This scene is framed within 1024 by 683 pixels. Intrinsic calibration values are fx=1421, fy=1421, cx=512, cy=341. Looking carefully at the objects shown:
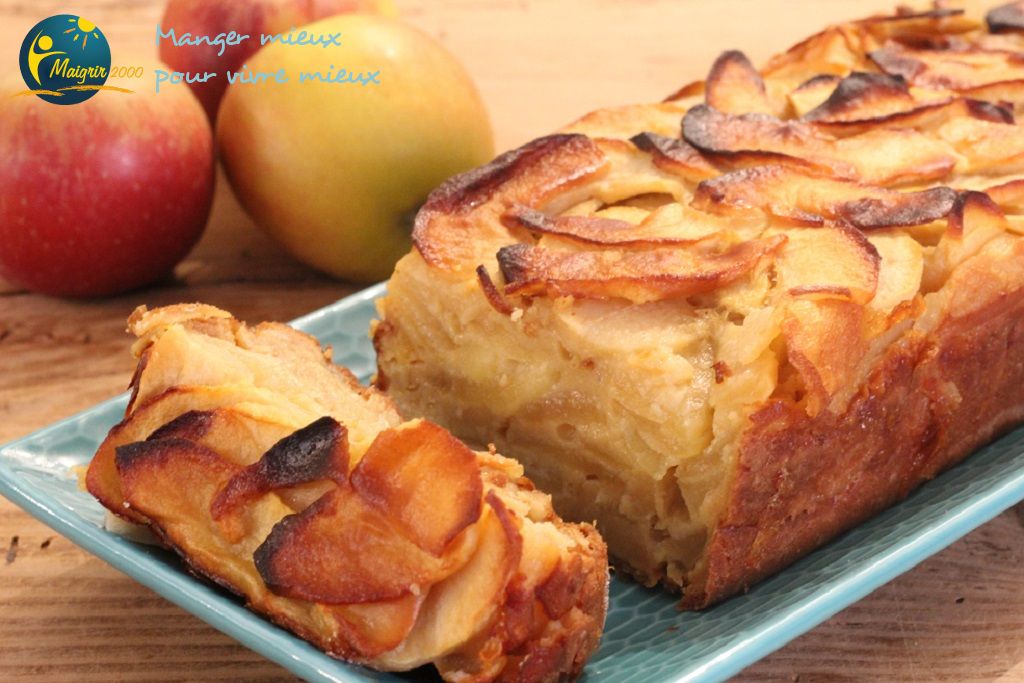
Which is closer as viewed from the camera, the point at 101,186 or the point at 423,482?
the point at 423,482

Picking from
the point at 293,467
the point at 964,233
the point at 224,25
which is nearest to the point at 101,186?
the point at 224,25

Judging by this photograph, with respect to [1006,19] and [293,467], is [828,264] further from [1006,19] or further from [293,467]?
[1006,19]

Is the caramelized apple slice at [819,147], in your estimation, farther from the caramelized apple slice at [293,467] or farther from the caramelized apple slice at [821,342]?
the caramelized apple slice at [293,467]

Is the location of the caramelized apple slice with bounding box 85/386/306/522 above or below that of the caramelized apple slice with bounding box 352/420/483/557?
below

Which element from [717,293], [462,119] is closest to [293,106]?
[462,119]

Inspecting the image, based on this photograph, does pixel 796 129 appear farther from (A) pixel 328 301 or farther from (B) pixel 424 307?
(A) pixel 328 301

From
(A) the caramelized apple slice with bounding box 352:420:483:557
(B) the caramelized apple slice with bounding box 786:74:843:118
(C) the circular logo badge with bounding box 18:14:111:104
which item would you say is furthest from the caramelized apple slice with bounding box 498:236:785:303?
(C) the circular logo badge with bounding box 18:14:111:104

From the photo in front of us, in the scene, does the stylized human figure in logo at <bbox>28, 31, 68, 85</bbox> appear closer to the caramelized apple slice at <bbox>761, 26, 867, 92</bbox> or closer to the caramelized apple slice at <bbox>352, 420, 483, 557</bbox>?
the caramelized apple slice at <bbox>761, 26, 867, 92</bbox>

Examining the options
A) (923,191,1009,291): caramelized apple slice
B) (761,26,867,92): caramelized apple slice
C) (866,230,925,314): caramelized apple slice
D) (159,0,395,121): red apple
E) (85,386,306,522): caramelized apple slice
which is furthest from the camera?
(159,0,395,121): red apple
